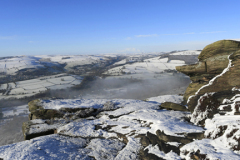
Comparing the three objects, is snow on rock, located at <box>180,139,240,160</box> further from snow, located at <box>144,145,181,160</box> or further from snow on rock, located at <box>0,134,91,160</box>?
snow on rock, located at <box>0,134,91,160</box>

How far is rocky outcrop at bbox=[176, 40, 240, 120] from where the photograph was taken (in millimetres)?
13000

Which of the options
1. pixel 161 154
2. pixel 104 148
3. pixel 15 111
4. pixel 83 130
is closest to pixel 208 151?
pixel 161 154

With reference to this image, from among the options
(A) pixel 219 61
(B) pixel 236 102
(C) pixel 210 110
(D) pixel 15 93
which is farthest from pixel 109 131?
(D) pixel 15 93

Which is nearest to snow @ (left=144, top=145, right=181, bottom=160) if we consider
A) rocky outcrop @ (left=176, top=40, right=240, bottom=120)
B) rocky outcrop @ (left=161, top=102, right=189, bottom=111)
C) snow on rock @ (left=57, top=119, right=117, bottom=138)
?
snow on rock @ (left=57, top=119, right=117, bottom=138)

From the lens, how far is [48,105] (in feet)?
68.0

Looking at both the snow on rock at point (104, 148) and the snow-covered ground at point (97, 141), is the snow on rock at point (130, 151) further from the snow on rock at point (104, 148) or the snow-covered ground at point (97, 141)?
the snow on rock at point (104, 148)

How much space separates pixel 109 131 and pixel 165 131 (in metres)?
5.89

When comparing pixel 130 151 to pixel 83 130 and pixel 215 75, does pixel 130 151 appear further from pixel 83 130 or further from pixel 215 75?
pixel 215 75

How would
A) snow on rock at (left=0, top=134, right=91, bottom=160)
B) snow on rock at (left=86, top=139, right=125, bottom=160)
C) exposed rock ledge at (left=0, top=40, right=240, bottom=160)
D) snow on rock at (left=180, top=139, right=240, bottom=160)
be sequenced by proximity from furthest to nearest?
snow on rock at (left=86, top=139, right=125, bottom=160) < snow on rock at (left=0, top=134, right=91, bottom=160) < exposed rock ledge at (left=0, top=40, right=240, bottom=160) < snow on rock at (left=180, top=139, right=240, bottom=160)

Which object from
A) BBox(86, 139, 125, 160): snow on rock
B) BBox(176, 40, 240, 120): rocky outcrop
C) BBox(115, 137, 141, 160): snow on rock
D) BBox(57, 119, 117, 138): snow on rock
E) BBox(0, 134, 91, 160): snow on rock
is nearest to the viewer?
BBox(115, 137, 141, 160): snow on rock

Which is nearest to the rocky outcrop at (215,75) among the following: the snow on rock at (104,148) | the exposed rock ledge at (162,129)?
the exposed rock ledge at (162,129)

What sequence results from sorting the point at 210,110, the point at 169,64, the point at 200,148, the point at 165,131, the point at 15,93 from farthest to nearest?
the point at 169,64 < the point at 15,93 < the point at 210,110 < the point at 165,131 < the point at 200,148

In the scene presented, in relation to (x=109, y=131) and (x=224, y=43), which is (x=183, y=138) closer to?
(x=109, y=131)

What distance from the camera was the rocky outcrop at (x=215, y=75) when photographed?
42.7 ft
